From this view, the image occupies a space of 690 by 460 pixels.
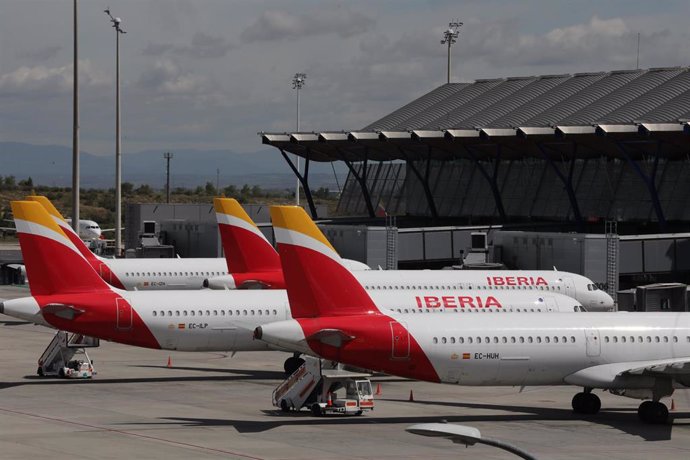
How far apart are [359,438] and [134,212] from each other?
328ft

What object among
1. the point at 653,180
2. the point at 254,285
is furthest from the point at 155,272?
the point at 653,180

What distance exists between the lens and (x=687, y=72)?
11488 centimetres

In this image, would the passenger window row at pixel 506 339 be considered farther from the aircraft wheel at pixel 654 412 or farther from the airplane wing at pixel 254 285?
the airplane wing at pixel 254 285

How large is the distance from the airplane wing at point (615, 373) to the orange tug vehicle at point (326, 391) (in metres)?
6.93

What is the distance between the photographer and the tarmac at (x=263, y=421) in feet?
123

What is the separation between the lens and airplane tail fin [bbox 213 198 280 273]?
71.8 meters

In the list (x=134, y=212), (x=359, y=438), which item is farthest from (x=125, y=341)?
(x=134, y=212)

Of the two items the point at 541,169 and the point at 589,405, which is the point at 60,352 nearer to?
the point at 589,405

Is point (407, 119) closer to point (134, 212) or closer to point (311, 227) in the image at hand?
point (134, 212)

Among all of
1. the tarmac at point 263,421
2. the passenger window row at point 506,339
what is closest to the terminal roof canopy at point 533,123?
the tarmac at point 263,421

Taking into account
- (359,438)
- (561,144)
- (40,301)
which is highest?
(561,144)

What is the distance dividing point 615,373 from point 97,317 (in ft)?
64.3

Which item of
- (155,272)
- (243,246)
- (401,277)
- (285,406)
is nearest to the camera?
(285,406)

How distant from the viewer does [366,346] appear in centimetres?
4191
